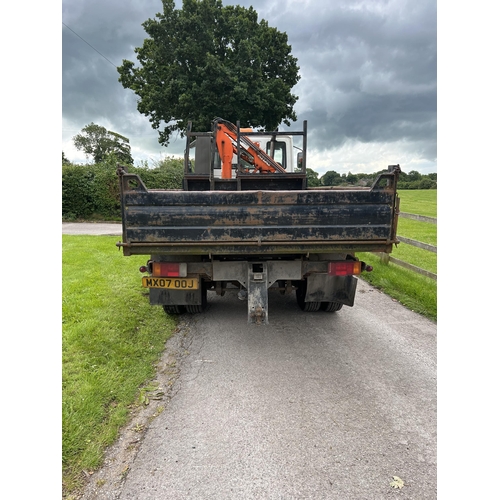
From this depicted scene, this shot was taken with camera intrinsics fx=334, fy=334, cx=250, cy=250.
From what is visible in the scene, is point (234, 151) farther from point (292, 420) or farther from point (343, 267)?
point (292, 420)

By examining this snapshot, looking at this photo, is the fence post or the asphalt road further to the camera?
the fence post

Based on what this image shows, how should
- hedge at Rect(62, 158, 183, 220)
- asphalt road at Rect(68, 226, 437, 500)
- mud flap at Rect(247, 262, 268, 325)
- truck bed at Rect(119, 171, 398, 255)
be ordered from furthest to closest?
hedge at Rect(62, 158, 183, 220), mud flap at Rect(247, 262, 268, 325), truck bed at Rect(119, 171, 398, 255), asphalt road at Rect(68, 226, 437, 500)

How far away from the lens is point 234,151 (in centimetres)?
537

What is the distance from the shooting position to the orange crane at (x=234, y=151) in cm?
530

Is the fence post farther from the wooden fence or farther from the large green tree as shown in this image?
the large green tree

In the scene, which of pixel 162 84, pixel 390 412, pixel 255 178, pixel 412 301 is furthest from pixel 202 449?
pixel 162 84

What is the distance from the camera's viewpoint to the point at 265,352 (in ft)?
11.9

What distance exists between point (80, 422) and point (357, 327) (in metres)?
3.23

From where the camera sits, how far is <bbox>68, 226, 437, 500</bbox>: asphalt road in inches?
77.8

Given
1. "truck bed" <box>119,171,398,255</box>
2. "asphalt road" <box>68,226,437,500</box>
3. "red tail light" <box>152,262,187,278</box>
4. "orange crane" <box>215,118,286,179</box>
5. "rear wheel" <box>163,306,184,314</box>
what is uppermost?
"orange crane" <box>215,118,286,179</box>

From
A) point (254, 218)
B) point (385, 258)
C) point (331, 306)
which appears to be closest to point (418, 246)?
→ point (385, 258)

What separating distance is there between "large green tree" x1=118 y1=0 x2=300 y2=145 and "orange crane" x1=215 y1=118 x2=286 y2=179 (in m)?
12.1

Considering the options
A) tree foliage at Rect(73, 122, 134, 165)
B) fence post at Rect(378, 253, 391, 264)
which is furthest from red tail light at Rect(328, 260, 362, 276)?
tree foliage at Rect(73, 122, 134, 165)

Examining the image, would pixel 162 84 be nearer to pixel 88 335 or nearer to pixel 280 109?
pixel 280 109
